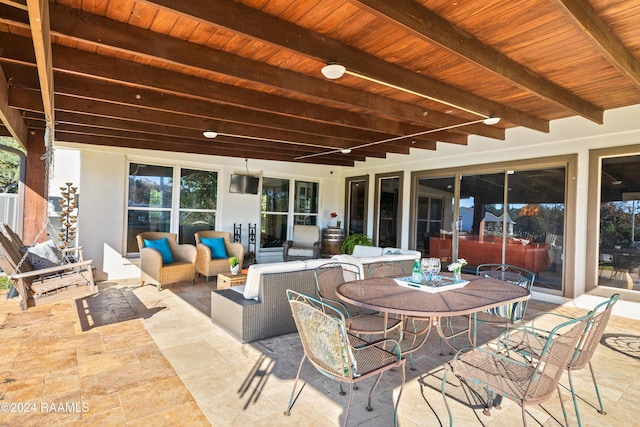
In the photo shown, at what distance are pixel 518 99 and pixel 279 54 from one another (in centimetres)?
299

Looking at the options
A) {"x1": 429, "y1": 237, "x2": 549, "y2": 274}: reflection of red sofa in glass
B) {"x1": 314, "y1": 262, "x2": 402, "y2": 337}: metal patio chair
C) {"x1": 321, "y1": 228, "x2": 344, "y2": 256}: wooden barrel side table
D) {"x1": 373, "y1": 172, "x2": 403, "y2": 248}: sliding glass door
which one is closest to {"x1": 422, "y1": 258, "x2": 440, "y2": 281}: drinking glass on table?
{"x1": 314, "y1": 262, "x2": 402, "y2": 337}: metal patio chair

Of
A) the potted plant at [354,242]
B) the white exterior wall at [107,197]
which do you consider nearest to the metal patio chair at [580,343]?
the potted plant at [354,242]

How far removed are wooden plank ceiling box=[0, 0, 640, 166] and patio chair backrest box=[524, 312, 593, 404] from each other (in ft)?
6.00

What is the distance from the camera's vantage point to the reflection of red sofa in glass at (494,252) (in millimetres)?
5633

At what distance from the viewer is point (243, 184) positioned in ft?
26.0

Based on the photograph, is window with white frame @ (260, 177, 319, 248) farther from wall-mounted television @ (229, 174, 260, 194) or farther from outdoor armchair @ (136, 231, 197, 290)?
outdoor armchair @ (136, 231, 197, 290)

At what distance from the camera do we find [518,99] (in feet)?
13.8

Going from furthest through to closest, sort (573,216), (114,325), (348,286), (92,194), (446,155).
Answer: (446,155)
(92,194)
(573,216)
(114,325)
(348,286)

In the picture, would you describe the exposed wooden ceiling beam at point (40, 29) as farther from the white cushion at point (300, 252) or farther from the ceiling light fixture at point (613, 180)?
the ceiling light fixture at point (613, 180)

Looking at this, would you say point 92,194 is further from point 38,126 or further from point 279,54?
point 279,54

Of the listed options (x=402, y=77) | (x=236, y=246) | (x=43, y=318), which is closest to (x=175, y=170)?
(x=236, y=246)

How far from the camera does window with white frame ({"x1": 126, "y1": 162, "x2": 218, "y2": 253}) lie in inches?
269

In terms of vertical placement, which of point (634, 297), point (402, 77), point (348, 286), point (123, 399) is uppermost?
point (402, 77)

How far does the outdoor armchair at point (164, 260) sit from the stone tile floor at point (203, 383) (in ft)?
4.48
